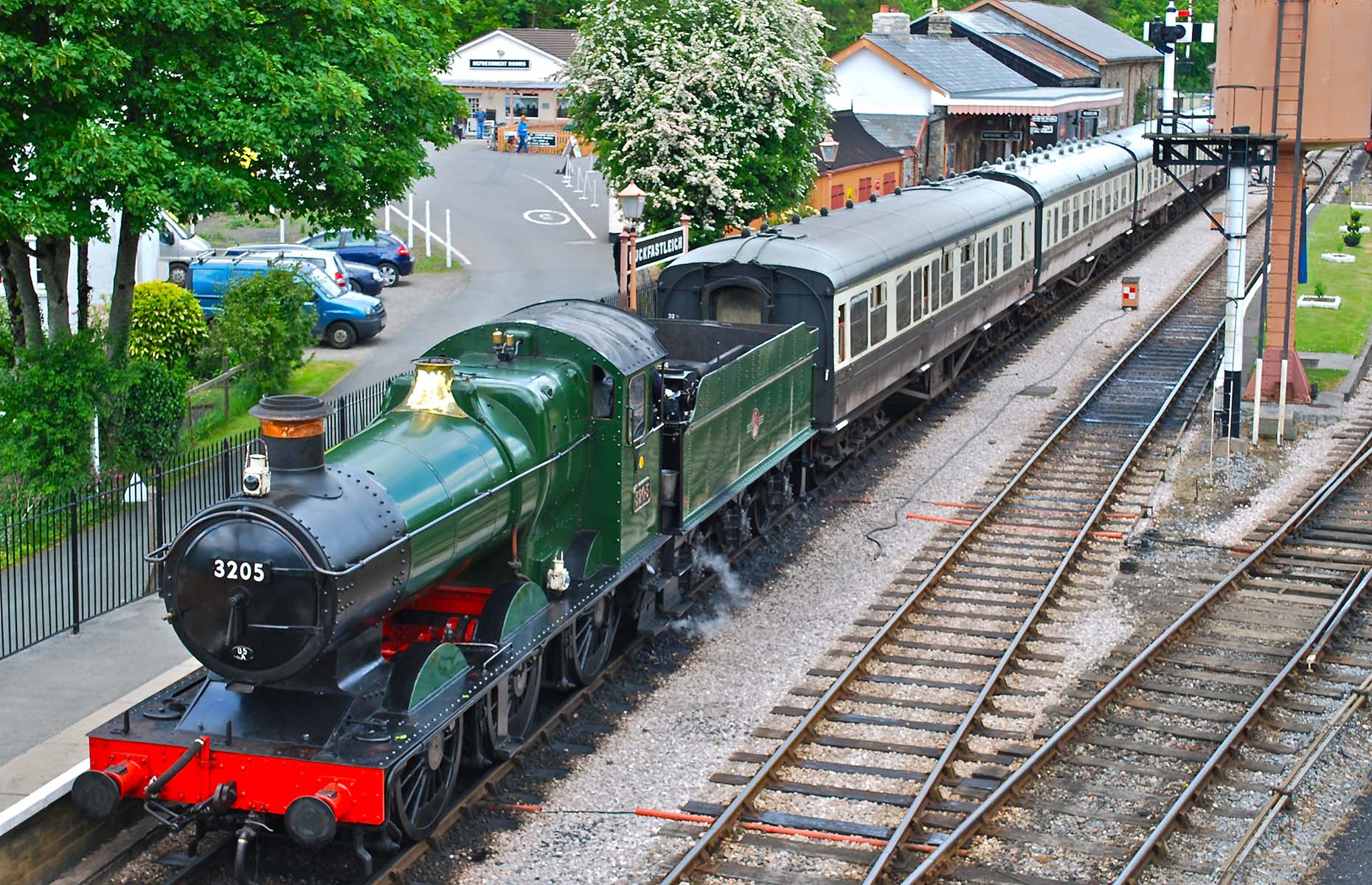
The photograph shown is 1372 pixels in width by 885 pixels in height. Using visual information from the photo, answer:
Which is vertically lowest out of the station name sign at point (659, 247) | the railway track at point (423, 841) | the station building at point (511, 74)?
the railway track at point (423, 841)

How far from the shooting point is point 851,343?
60.3 feet

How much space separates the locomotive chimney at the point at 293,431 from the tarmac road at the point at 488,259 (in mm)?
14289

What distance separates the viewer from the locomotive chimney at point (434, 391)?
10844 mm

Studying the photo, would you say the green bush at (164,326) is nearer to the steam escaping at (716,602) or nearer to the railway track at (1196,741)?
the steam escaping at (716,602)

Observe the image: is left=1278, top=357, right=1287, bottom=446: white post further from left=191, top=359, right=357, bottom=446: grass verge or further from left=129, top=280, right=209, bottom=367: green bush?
left=129, top=280, right=209, bottom=367: green bush

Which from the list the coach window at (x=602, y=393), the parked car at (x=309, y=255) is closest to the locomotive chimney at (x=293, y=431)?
the coach window at (x=602, y=393)

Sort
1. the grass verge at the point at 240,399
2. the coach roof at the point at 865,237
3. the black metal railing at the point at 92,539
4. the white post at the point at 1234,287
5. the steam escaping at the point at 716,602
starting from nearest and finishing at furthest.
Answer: the black metal railing at the point at 92,539, the steam escaping at the point at 716,602, the coach roof at the point at 865,237, the white post at the point at 1234,287, the grass verge at the point at 240,399

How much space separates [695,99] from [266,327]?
31.2 feet

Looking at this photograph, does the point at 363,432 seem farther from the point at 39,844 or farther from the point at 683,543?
the point at 683,543

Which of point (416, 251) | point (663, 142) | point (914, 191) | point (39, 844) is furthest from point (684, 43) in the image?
point (39, 844)

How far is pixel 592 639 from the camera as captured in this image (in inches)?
508

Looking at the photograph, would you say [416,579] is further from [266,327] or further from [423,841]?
[266,327]

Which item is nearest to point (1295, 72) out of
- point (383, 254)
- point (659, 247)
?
point (659, 247)

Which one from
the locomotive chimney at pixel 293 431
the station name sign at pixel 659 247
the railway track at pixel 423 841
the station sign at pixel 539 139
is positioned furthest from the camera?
the station sign at pixel 539 139
